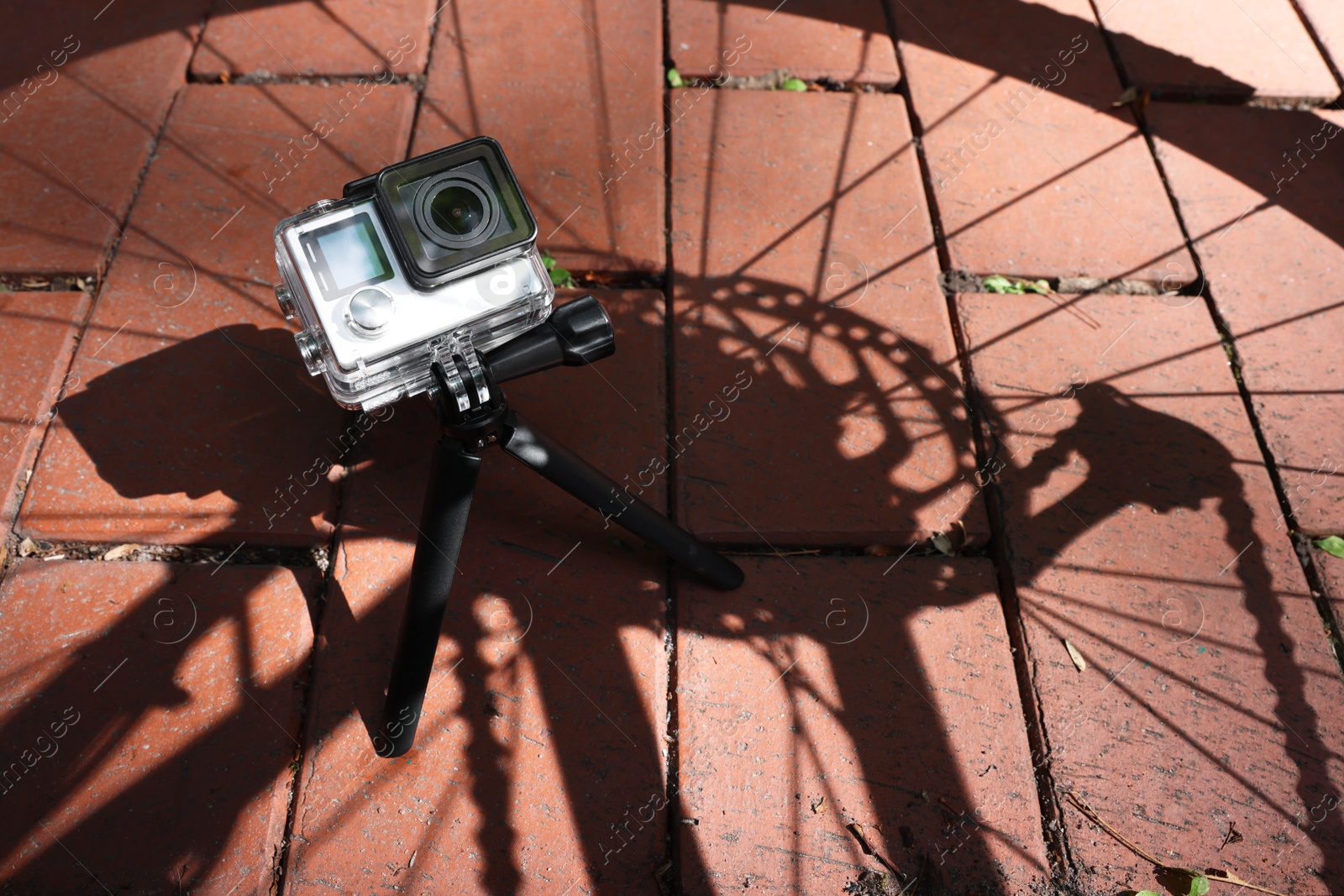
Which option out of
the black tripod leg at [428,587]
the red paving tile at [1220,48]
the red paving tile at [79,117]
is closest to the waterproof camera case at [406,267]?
the black tripod leg at [428,587]

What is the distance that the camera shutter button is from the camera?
905 millimetres

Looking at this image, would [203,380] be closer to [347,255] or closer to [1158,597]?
[347,255]

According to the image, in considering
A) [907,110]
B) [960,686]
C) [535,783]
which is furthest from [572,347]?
[907,110]

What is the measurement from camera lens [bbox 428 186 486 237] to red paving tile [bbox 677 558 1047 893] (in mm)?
753

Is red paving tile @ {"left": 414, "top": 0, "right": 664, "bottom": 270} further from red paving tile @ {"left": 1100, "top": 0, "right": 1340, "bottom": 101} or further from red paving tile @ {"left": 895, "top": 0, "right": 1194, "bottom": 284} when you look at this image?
red paving tile @ {"left": 1100, "top": 0, "right": 1340, "bottom": 101}

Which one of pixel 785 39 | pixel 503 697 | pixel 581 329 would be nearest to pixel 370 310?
pixel 581 329

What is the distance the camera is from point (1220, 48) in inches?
91.1

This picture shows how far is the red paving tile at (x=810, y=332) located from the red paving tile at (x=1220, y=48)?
78 centimetres

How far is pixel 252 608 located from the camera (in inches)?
54.6

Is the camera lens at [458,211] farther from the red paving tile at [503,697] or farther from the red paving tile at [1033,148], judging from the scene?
the red paving tile at [1033,148]

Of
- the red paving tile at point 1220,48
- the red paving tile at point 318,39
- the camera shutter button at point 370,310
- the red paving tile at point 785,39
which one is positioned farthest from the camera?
the red paving tile at point 1220,48

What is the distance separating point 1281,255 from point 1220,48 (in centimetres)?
75

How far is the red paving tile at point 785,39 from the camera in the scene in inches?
83.9

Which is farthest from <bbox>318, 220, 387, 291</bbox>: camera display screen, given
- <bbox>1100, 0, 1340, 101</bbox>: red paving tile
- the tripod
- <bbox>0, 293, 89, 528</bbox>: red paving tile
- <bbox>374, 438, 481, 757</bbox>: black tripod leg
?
<bbox>1100, 0, 1340, 101</bbox>: red paving tile
